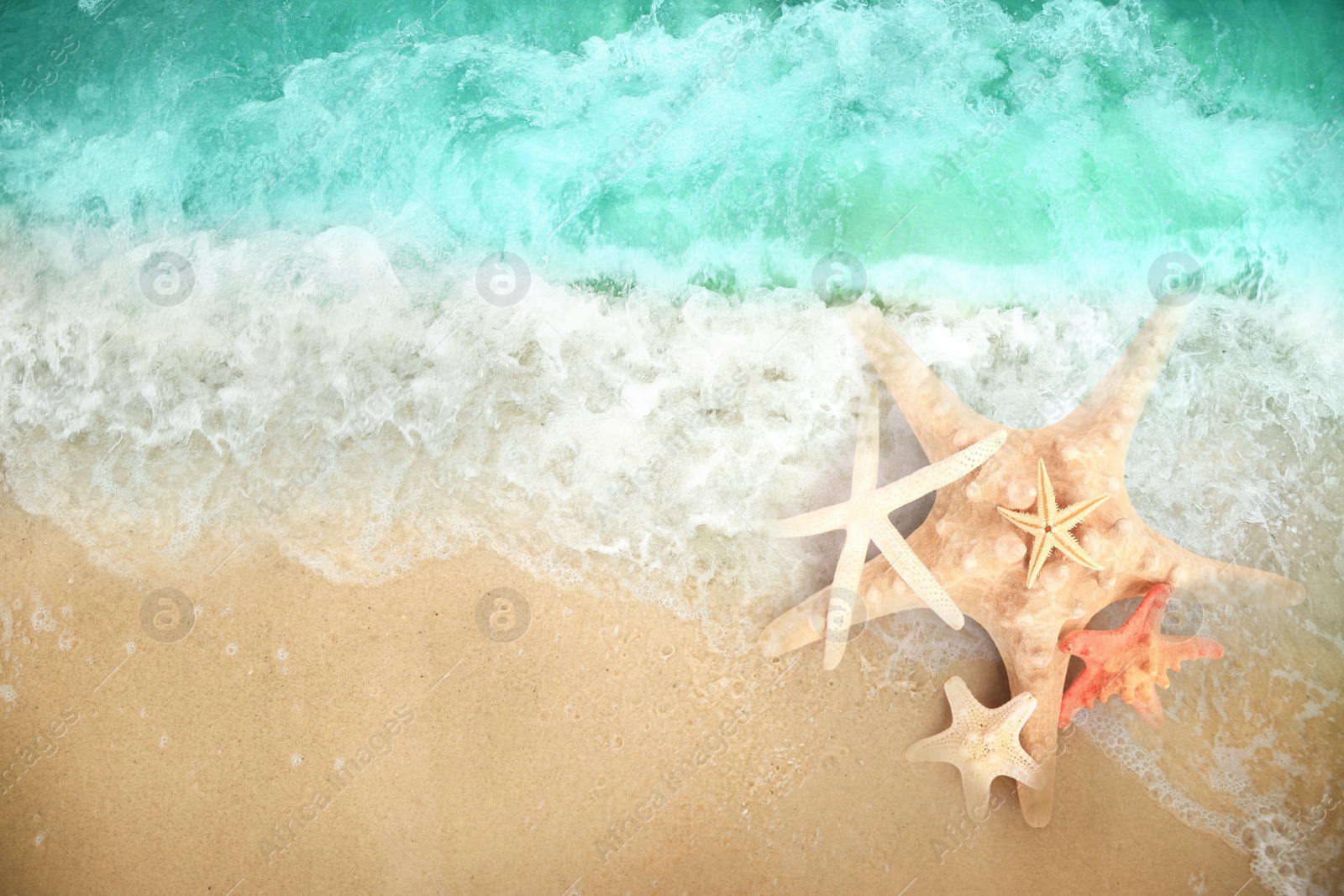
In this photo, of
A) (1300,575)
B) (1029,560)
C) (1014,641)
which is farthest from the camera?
(1300,575)

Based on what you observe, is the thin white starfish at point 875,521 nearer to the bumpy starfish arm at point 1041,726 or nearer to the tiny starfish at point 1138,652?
the bumpy starfish arm at point 1041,726

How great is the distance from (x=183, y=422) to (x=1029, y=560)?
5285mm

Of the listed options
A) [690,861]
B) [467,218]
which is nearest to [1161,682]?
[690,861]

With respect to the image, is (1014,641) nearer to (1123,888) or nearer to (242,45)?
(1123,888)

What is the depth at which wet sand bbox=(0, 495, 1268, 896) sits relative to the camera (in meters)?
4.23

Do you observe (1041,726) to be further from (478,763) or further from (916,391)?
(478,763)

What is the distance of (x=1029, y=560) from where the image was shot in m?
3.77

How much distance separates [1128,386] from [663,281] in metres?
3.02

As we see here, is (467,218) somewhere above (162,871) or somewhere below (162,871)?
above

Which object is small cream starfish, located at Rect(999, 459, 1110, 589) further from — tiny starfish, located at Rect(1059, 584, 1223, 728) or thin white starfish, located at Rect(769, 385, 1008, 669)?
tiny starfish, located at Rect(1059, 584, 1223, 728)

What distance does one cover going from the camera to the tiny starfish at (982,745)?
3959 millimetres

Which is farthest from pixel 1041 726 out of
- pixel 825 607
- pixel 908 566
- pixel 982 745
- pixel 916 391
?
pixel 916 391

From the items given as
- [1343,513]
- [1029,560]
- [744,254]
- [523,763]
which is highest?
[744,254]

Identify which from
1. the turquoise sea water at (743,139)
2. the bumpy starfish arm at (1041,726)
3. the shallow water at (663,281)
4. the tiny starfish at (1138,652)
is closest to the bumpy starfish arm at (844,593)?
the shallow water at (663,281)
